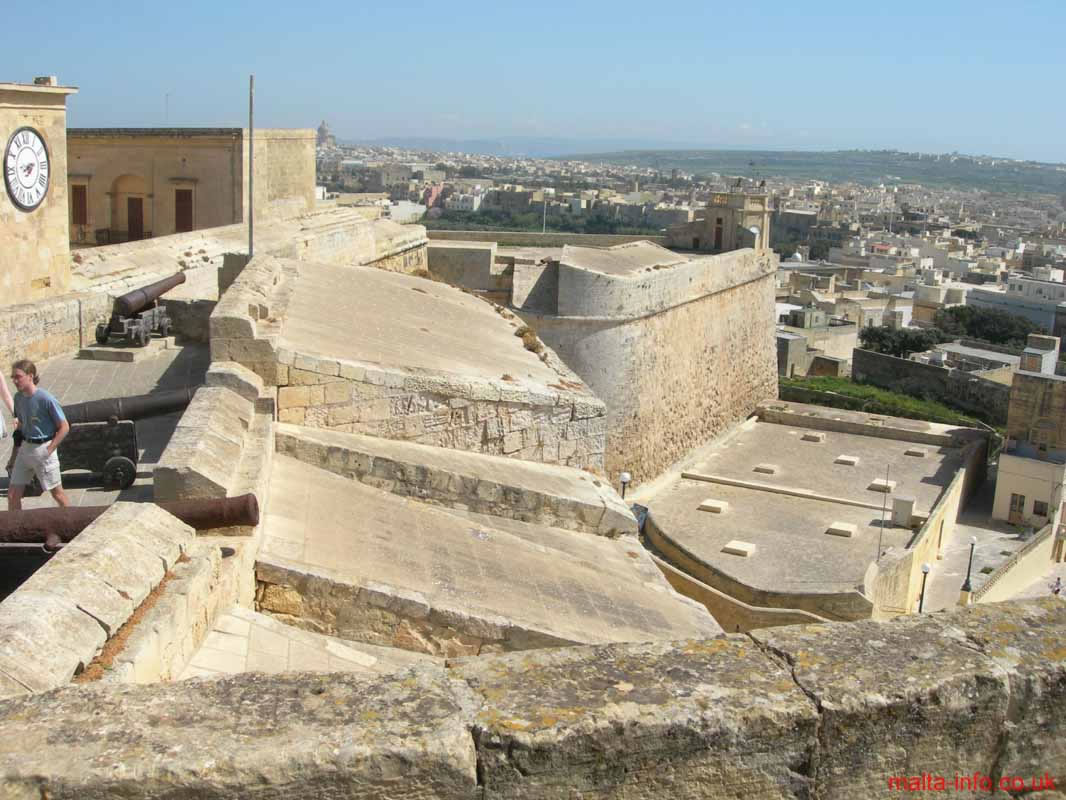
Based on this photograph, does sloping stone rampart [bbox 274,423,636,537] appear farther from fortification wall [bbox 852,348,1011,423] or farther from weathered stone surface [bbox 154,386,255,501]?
fortification wall [bbox 852,348,1011,423]

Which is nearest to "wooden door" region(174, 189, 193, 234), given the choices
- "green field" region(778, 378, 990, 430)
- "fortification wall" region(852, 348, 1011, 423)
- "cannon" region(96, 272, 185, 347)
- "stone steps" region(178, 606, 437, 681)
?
"cannon" region(96, 272, 185, 347)

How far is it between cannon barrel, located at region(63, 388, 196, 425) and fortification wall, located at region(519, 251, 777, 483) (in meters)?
10.0

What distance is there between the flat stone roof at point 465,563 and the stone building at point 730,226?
18.7 m

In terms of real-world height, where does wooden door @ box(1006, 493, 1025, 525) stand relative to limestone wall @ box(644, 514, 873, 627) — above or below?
below

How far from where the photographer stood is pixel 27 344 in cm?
801

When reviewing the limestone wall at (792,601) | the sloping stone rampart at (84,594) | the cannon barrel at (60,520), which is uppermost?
the sloping stone rampart at (84,594)

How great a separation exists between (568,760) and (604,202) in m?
95.8

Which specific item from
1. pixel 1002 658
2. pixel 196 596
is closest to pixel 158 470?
pixel 196 596

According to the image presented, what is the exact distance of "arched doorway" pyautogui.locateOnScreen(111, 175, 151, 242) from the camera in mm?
17484

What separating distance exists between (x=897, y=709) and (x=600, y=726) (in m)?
0.62

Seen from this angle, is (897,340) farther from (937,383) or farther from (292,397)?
(292,397)

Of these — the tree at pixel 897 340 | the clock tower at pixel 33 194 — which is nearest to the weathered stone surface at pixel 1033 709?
the clock tower at pixel 33 194

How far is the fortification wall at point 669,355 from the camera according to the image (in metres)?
16.4

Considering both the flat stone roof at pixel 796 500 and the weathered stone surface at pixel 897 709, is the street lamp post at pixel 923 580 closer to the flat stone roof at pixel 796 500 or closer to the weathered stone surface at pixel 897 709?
the flat stone roof at pixel 796 500
